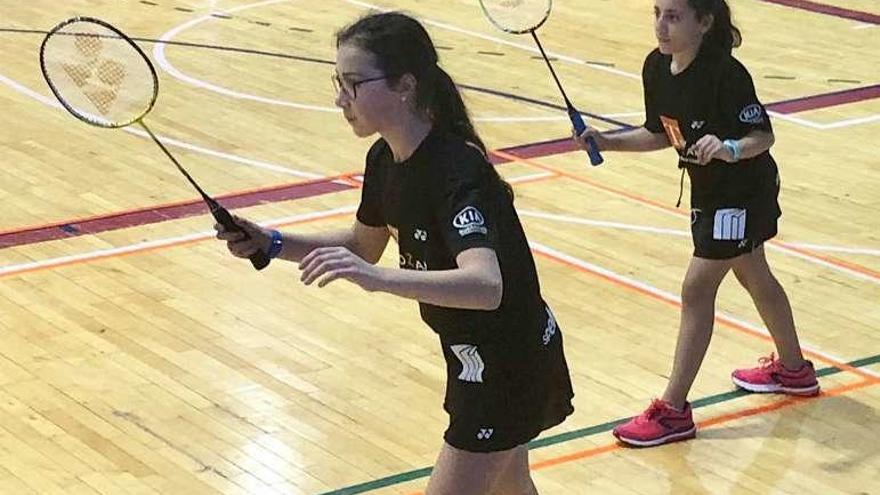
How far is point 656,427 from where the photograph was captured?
590cm

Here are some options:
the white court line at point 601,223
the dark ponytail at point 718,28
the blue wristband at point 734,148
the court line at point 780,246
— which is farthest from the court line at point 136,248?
the blue wristband at point 734,148

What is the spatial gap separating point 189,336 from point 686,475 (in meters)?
2.24

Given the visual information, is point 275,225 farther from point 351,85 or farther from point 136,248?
point 351,85

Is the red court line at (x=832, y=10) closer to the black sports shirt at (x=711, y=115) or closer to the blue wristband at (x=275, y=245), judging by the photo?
the black sports shirt at (x=711, y=115)

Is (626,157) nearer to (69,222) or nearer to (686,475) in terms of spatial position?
(69,222)

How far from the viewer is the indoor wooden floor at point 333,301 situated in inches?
227

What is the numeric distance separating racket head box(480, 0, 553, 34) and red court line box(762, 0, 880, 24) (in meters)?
8.04

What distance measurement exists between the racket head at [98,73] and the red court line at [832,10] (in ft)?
34.6

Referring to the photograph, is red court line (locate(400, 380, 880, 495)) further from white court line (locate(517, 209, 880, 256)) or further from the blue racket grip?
white court line (locate(517, 209, 880, 256))

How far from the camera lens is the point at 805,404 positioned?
6293mm

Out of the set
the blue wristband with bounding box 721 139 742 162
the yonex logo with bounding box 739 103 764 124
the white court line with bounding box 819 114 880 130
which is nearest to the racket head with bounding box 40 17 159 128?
the blue wristband with bounding box 721 139 742 162

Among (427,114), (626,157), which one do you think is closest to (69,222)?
(626,157)

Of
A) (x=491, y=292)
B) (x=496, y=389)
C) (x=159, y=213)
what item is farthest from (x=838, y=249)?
(x=491, y=292)

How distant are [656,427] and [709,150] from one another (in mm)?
1056
